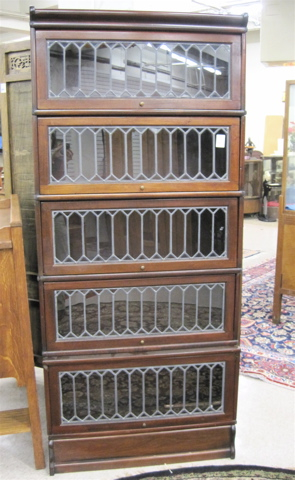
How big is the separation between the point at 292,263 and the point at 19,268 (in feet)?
6.89

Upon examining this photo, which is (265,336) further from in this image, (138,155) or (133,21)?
(133,21)

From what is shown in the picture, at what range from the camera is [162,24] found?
1.60 metres

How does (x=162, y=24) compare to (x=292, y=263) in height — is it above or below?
above

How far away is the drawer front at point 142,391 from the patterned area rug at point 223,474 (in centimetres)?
17

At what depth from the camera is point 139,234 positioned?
174 cm

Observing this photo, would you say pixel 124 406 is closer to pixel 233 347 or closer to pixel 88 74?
pixel 233 347

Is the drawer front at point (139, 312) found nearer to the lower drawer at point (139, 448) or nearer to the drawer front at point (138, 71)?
the lower drawer at point (139, 448)

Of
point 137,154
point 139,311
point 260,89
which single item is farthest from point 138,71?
point 260,89

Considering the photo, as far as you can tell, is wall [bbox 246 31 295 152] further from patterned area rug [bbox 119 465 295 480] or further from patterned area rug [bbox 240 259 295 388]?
patterned area rug [bbox 119 465 295 480]

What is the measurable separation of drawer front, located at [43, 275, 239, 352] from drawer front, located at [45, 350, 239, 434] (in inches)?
2.8

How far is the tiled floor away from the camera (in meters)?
1.84

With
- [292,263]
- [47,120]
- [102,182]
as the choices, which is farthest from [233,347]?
[292,263]

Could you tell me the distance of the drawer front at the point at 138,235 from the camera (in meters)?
1.69

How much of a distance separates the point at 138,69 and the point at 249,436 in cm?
156
